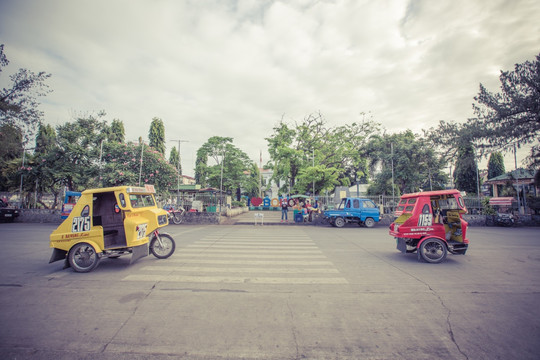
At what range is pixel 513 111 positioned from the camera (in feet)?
59.7

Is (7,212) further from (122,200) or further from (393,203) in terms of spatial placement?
(393,203)

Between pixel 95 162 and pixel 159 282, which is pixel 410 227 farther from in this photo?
pixel 95 162

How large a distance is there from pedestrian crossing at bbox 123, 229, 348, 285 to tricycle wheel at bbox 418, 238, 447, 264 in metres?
2.76

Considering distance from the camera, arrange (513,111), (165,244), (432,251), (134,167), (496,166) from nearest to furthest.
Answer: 1. (432,251)
2. (165,244)
3. (513,111)
4. (134,167)
5. (496,166)

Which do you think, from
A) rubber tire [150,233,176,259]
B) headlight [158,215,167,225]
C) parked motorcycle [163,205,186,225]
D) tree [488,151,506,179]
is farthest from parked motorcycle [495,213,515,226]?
tree [488,151,506,179]

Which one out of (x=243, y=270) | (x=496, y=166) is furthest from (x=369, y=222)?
(x=496, y=166)

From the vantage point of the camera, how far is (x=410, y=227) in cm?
753

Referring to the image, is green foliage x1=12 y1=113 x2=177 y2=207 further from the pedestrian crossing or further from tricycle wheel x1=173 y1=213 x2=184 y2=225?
the pedestrian crossing

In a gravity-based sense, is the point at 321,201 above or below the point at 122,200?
below

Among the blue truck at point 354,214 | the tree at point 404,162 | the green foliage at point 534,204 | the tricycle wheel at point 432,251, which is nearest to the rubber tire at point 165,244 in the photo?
the tricycle wheel at point 432,251

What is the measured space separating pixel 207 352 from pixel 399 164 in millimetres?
39859

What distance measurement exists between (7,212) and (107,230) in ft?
68.5

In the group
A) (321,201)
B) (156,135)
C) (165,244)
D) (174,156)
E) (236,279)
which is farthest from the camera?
(174,156)

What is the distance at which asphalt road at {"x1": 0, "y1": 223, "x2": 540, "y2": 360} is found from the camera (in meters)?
2.93
